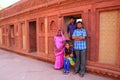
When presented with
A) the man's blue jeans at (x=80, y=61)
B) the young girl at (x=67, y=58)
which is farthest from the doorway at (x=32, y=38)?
the man's blue jeans at (x=80, y=61)

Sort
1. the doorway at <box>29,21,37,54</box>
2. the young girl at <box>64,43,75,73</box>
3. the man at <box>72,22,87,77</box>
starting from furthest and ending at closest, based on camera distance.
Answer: the doorway at <box>29,21,37,54</box> → the young girl at <box>64,43,75,73</box> → the man at <box>72,22,87,77</box>

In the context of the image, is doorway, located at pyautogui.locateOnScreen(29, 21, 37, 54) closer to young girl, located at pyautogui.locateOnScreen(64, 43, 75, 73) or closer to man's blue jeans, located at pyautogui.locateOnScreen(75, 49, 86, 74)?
young girl, located at pyautogui.locateOnScreen(64, 43, 75, 73)

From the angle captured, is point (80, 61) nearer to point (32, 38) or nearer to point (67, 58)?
point (67, 58)

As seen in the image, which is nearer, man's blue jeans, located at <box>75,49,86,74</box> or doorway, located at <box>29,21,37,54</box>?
man's blue jeans, located at <box>75,49,86,74</box>

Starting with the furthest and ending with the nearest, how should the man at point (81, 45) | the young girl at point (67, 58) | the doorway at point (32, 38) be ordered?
the doorway at point (32, 38) < the young girl at point (67, 58) < the man at point (81, 45)

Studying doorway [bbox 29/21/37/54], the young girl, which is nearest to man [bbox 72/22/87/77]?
the young girl

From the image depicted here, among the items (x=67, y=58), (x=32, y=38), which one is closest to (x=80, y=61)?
(x=67, y=58)

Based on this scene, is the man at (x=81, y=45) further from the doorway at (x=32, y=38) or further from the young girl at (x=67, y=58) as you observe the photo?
the doorway at (x=32, y=38)

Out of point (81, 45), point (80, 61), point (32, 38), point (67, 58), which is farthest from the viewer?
point (32, 38)

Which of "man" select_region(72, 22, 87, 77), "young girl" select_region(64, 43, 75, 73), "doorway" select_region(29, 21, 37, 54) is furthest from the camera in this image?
"doorway" select_region(29, 21, 37, 54)

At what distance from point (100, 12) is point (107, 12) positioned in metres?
0.29

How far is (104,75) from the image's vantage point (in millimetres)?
5566

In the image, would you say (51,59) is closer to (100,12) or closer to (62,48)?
(62,48)

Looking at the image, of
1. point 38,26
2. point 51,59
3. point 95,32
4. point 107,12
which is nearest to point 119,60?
point 95,32
